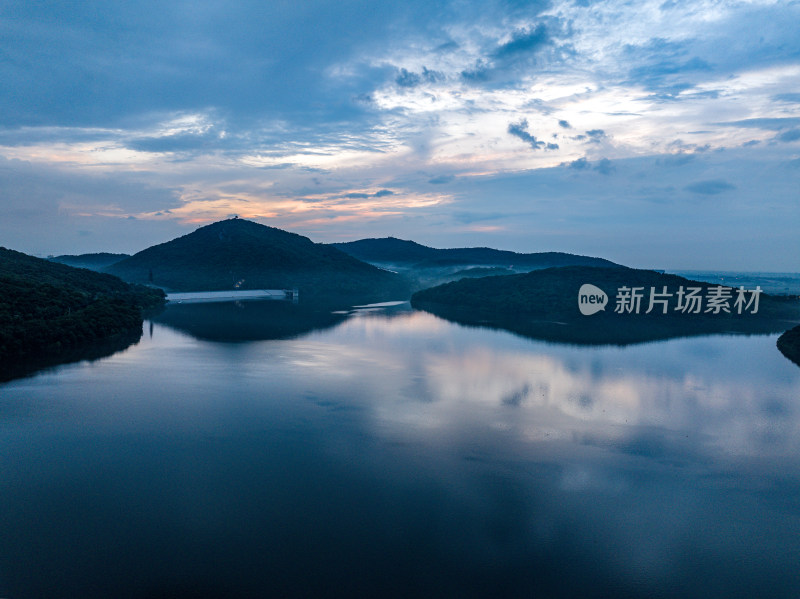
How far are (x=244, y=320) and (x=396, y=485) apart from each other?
3228 cm

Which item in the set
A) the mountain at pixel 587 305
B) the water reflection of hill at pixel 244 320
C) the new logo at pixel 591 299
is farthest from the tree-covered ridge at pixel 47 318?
the new logo at pixel 591 299

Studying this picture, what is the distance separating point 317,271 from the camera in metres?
90.9

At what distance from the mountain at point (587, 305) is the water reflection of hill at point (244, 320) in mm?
12156

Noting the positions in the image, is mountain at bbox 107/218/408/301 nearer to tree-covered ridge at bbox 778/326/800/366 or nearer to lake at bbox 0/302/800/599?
tree-covered ridge at bbox 778/326/800/366

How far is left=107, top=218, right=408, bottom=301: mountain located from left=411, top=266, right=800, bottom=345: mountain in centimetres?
2288

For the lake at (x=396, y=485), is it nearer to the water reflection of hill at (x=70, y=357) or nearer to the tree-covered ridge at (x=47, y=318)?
the water reflection of hill at (x=70, y=357)

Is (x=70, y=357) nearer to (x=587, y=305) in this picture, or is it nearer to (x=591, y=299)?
(x=587, y=305)

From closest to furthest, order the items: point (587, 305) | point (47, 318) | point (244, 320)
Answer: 1. point (47, 318)
2. point (244, 320)
3. point (587, 305)

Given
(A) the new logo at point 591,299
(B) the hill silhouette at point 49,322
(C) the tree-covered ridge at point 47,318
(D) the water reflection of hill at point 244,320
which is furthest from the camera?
(A) the new logo at point 591,299

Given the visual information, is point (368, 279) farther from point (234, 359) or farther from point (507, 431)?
point (507, 431)

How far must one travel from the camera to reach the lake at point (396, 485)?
7.18 m

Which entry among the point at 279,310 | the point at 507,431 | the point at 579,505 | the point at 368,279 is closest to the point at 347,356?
the point at 507,431

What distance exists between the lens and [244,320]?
39531 mm

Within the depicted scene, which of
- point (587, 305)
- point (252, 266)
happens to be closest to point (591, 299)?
point (587, 305)
